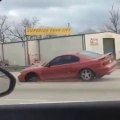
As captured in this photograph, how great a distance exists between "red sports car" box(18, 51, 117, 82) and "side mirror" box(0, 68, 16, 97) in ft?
41.1

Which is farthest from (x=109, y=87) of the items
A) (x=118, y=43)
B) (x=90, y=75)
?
(x=118, y=43)

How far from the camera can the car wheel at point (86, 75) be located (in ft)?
53.6

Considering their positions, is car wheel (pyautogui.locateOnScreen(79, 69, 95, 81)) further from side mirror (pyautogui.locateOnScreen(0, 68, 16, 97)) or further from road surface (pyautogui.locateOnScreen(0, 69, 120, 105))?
side mirror (pyautogui.locateOnScreen(0, 68, 16, 97))

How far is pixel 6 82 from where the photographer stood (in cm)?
368

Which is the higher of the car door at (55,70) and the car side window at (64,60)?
the car side window at (64,60)

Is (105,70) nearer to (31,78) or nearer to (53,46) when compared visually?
(31,78)

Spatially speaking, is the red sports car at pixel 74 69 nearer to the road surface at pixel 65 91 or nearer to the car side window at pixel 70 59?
the car side window at pixel 70 59

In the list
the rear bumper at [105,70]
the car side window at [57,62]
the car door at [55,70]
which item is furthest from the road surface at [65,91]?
the car side window at [57,62]

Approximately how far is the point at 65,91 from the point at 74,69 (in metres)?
3.31

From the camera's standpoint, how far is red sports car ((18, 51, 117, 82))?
16.7 m

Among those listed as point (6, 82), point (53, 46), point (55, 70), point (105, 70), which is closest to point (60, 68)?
point (55, 70)

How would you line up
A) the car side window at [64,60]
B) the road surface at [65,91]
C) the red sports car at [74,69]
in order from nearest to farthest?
the road surface at [65,91]
the red sports car at [74,69]
the car side window at [64,60]

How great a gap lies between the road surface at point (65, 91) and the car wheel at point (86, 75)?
0.45m

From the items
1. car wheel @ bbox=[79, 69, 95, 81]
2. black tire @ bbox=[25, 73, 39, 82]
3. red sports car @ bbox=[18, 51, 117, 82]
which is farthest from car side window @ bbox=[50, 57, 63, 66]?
car wheel @ bbox=[79, 69, 95, 81]
